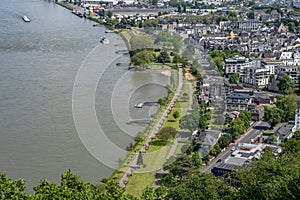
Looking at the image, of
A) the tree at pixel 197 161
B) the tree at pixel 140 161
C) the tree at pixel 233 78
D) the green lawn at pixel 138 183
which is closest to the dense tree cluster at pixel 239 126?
the tree at pixel 197 161

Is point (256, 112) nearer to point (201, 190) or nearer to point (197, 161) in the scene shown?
point (197, 161)

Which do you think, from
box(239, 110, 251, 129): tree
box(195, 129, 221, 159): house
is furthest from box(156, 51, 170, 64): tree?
box(195, 129, 221, 159): house

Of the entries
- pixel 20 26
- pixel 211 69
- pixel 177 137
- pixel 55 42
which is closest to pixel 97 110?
pixel 177 137

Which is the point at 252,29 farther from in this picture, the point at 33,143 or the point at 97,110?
the point at 33,143

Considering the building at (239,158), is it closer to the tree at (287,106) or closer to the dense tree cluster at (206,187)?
the dense tree cluster at (206,187)

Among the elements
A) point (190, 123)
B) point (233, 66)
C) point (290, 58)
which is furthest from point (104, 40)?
point (190, 123)

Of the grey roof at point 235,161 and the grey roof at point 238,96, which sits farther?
the grey roof at point 238,96

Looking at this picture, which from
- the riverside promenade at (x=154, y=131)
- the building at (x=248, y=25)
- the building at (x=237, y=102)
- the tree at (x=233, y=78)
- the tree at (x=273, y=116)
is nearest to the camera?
the riverside promenade at (x=154, y=131)
